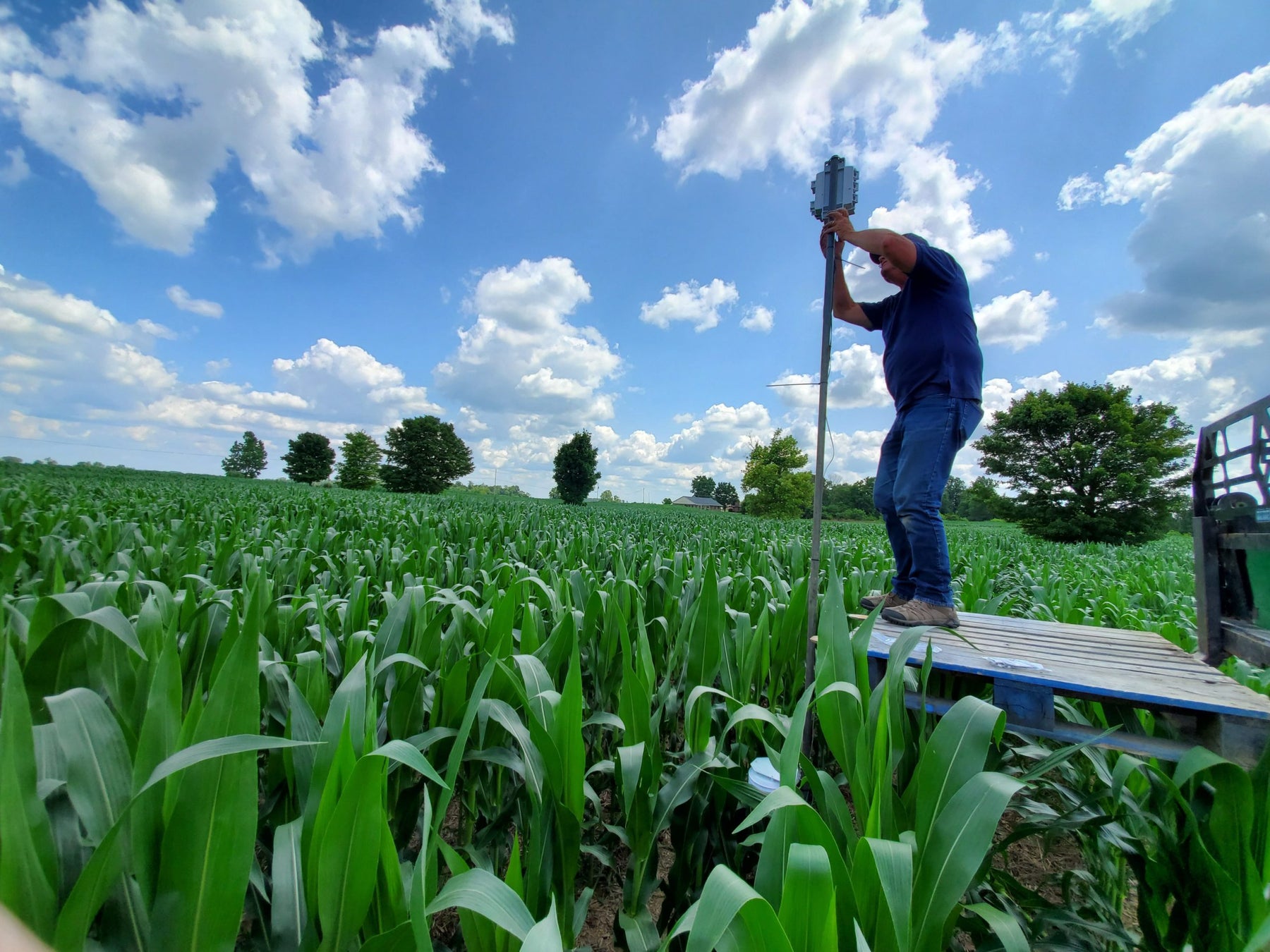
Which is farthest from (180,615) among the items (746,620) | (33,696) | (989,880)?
(989,880)

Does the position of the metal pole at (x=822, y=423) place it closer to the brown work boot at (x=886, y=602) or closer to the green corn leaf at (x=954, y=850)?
the brown work boot at (x=886, y=602)

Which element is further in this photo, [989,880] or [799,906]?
[989,880]

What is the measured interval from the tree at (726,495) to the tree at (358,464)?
45.5 metres

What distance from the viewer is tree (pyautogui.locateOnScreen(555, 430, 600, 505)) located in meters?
36.3

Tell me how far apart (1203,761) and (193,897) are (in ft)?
5.49

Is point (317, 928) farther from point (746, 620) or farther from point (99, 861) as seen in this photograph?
point (746, 620)

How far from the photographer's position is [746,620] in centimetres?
195

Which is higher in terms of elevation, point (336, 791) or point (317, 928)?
point (336, 791)

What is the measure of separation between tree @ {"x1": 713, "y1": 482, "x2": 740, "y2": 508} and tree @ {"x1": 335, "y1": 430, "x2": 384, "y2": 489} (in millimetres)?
45451

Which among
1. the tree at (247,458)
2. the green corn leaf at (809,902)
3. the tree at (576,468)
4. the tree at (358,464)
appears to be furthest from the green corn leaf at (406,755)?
the tree at (247,458)

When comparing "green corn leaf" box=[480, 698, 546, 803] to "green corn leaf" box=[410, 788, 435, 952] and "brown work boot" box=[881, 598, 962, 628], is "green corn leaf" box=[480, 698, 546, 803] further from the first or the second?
"brown work boot" box=[881, 598, 962, 628]

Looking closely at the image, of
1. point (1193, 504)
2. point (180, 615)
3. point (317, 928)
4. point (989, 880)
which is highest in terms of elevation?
point (1193, 504)

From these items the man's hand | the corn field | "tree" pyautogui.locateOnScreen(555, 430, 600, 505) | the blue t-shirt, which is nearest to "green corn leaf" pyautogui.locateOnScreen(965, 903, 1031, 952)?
the corn field

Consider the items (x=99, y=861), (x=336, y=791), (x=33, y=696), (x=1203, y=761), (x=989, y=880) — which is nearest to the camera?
(x=99, y=861)
